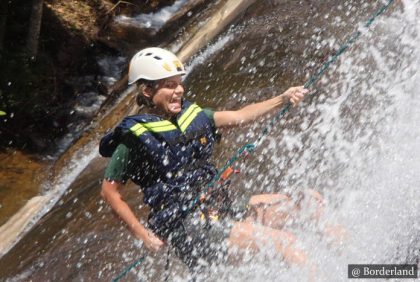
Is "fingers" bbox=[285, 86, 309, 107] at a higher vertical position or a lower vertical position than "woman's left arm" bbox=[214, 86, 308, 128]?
higher

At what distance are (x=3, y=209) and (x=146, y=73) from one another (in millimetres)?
4166

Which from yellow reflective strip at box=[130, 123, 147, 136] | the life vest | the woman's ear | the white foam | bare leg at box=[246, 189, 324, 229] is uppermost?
the woman's ear

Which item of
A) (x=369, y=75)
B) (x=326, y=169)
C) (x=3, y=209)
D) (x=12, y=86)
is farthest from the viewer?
(x=12, y=86)

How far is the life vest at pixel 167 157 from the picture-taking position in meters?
3.78

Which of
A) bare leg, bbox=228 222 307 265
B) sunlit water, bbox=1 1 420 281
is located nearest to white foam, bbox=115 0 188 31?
sunlit water, bbox=1 1 420 281

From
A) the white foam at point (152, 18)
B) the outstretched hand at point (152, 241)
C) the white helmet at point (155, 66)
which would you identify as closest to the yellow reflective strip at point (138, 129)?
the white helmet at point (155, 66)

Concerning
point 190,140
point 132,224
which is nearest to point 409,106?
point 190,140

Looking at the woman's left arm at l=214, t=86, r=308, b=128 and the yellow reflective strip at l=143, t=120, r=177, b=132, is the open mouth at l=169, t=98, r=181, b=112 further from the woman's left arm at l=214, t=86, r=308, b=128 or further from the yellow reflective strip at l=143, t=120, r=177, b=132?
the woman's left arm at l=214, t=86, r=308, b=128

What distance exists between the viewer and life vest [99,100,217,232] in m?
3.78

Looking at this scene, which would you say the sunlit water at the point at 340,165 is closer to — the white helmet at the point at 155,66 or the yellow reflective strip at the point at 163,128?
the yellow reflective strip at the point at 163,128

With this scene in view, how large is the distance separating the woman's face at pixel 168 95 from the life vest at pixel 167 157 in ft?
0.23

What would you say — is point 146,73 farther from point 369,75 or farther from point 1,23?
point 1,23

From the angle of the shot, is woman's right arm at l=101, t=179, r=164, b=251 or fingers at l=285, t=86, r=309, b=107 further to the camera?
fingers at l=285, t=86, r=309, b=107

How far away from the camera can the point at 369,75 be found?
20.3 ft
